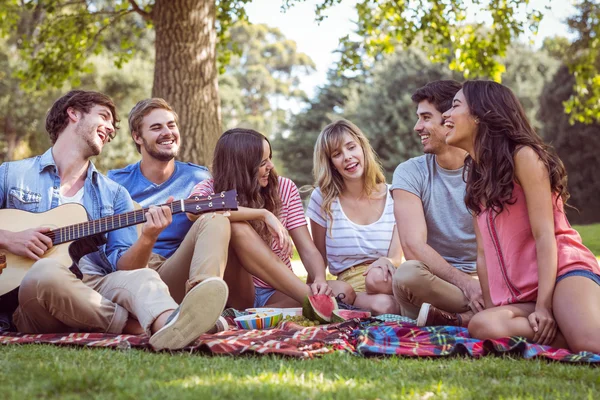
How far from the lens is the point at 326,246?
16.3 feet

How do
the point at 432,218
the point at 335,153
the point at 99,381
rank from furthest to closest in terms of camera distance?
the point at 335,153 → the point at 432,218 → the point at 99,381

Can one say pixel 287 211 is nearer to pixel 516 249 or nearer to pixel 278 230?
pixel 278 230

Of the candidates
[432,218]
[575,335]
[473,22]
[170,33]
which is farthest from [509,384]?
[473,22]

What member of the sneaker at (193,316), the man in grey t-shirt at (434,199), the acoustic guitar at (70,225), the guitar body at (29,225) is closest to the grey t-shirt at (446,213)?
the man in grey t-shirt at (434,199)

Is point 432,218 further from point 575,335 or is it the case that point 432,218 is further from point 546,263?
point 575,335

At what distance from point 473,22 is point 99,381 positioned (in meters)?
9.64

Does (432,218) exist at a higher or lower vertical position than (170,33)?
lower

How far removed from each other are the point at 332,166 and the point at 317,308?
1.32 metres

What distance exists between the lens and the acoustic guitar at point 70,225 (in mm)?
3840

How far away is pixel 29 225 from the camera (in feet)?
13.2

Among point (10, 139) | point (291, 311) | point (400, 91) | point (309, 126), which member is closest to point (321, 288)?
point (291, 311)

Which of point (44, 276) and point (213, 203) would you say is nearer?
point (44, 276)

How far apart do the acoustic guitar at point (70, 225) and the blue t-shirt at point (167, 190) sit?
0.78 meters

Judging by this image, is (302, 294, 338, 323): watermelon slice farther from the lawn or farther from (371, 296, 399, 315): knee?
the lawn
